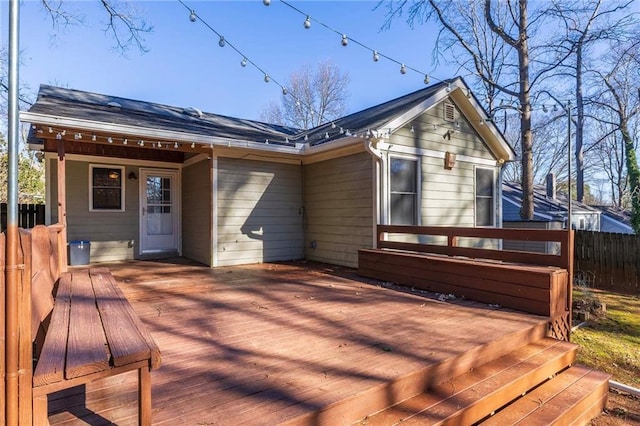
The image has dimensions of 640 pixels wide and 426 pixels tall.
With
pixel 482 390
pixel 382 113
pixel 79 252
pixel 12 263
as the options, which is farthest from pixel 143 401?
pixel 382 113

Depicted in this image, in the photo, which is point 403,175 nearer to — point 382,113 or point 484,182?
point 382,113

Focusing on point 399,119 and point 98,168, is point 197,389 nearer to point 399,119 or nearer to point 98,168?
point 399,119

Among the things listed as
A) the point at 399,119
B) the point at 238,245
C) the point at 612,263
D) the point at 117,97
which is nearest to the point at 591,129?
the point at 612,263

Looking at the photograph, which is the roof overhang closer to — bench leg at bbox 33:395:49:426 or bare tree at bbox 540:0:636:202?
bench leg at bbox 33:395:49:426

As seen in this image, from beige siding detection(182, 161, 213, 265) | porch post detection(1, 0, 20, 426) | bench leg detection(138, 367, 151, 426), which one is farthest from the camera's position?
beige siding detection(182, 161, 213, 265)

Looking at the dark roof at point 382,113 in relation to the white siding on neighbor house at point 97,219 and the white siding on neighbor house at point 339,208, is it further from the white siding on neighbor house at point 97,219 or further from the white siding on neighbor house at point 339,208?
the white siding on neighbor house at point 97,219

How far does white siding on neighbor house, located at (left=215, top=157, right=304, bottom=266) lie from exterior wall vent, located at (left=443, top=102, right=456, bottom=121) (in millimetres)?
3213

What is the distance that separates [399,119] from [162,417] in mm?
5688

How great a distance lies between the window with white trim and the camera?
7287mm

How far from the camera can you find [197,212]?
24.4ft

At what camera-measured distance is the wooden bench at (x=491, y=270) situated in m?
3.59

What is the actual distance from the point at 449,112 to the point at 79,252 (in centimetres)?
773

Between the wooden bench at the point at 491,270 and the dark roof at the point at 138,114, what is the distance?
11.2 feet

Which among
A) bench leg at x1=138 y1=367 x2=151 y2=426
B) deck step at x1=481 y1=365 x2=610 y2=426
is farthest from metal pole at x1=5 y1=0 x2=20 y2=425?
deck step at x1=481 y1=365 x2=610 y2=426
